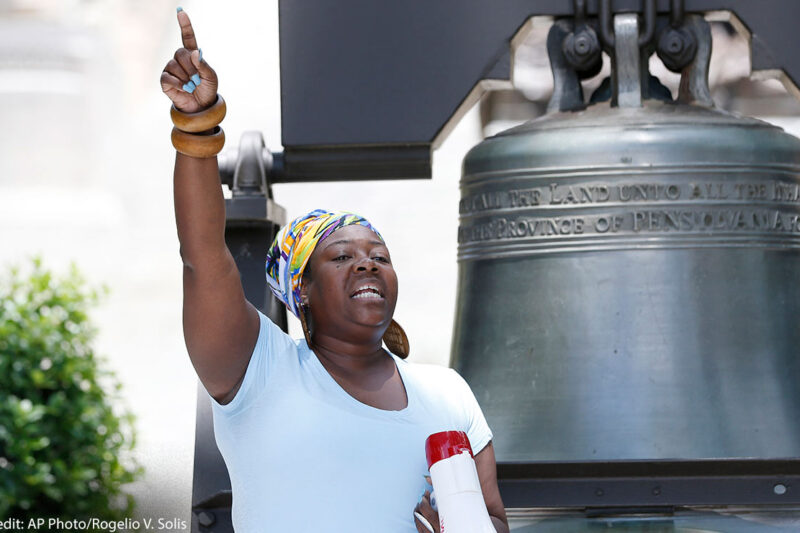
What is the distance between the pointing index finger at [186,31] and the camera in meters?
1.50

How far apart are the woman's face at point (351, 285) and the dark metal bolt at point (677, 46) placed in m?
0.70

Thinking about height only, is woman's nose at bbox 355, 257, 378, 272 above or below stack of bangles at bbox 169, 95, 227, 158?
below

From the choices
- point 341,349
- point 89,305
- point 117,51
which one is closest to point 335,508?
point 341,349

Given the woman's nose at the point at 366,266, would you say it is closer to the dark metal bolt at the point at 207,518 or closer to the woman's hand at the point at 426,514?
the woman's hand at the point at 426,514

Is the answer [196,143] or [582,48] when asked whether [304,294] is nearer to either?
[196,143]

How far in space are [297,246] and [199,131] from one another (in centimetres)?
26

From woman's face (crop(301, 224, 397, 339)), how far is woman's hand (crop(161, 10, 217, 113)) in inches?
11.3

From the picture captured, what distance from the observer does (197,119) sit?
5.16 ft

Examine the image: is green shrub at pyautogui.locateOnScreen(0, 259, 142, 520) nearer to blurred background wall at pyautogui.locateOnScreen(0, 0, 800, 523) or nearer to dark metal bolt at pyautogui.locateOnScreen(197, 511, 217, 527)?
blurred background wall at pyautogui.locateOnScreen(0, 0, 800, 523)

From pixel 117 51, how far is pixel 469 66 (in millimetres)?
2907

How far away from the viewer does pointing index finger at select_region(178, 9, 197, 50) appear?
1.50 metres

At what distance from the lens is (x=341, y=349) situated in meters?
1.77

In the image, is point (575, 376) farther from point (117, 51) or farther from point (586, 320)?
point (117, 51)

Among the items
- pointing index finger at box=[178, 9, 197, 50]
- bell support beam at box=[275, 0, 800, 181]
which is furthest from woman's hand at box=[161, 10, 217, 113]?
bell support beam at box=[275, 0, 800, 181]
